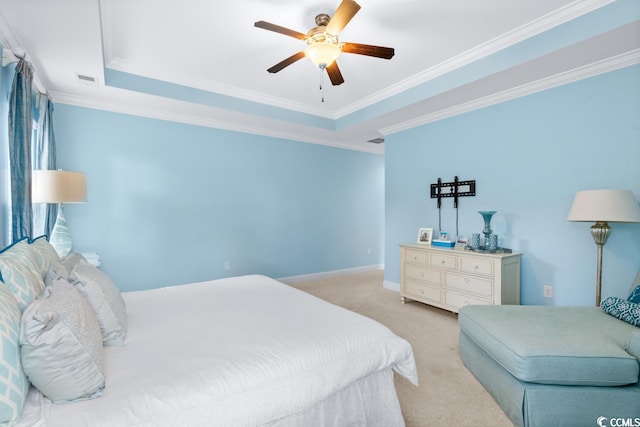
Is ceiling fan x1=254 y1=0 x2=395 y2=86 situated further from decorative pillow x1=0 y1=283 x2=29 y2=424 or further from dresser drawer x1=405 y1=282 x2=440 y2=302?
dresser drawer x1=405 y1=282 x2=440 y2=302

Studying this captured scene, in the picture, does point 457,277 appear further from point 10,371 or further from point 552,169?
point 10,371

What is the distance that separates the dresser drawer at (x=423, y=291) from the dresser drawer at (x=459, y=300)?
0.12 m

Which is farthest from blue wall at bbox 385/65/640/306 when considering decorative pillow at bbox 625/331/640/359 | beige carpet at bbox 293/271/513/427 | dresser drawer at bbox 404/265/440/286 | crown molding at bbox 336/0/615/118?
decorative pillow at bbox 625/331/640/359

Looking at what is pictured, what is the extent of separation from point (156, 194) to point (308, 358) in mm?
3292

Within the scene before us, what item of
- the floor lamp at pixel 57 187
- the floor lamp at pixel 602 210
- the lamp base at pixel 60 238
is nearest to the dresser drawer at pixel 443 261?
the floor lamp at pixel 602 210

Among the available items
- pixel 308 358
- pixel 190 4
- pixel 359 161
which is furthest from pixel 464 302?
pixel 190 4

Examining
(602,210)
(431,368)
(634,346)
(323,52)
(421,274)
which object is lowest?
(431,368)

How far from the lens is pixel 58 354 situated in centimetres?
98

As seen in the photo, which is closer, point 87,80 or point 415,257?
point 87,80

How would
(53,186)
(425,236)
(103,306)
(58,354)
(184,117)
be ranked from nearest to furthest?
(58,354), (103,306), (53,186), (184,117), (425,236)

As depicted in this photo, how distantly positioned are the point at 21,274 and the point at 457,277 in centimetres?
347

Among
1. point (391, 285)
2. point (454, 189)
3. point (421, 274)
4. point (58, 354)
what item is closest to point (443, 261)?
point (421, 274)

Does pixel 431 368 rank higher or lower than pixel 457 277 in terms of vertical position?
lower

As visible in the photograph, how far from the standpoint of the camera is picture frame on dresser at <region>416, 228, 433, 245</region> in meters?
3.99
